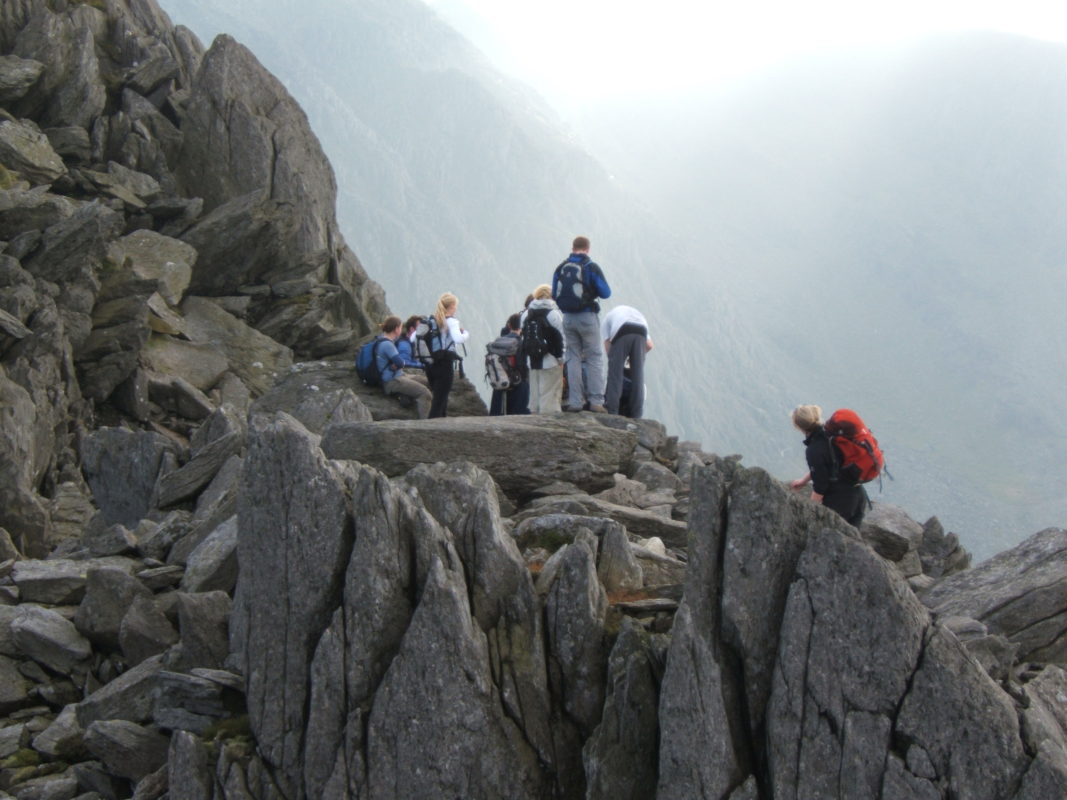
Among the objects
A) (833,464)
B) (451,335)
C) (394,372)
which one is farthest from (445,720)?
(394,372)

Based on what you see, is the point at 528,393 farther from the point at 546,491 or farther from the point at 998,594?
the point at 998,594

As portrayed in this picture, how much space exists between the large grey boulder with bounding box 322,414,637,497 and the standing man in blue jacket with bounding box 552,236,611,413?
400 centimetres

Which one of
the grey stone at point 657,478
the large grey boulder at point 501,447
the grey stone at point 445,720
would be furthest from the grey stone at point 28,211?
the grey stone at point 445,720

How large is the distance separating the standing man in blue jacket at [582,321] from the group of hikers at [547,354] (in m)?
0.03

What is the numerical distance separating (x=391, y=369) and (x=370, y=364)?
0.71m

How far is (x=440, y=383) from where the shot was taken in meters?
27.7

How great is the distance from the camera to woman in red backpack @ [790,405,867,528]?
638 inches

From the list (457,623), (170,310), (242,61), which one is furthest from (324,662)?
(242,61)

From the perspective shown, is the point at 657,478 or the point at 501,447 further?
the point at 657,478

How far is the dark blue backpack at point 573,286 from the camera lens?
26141mm

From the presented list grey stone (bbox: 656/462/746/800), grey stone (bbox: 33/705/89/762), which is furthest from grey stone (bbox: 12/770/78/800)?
grey stone (bbox: 656/462/746/800)

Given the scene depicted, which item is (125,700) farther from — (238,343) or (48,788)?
(238,343)

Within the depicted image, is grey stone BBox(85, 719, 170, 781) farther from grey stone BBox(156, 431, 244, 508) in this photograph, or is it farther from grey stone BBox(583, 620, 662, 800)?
grey stone BBox(156, 431, 244, 508)

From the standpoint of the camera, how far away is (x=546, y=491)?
68.7ft
